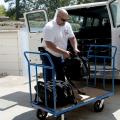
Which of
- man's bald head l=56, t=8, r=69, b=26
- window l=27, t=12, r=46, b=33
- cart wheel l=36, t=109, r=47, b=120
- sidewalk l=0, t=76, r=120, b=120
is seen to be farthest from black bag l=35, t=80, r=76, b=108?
window l=27, t=12, r=46, b=33

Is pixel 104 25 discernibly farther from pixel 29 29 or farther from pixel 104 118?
pixel 104 118

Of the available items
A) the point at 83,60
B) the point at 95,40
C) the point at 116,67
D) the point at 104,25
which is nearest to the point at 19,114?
the point at 83,60

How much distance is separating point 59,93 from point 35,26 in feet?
12.2

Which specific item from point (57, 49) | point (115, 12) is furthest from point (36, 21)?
point (57, 49)

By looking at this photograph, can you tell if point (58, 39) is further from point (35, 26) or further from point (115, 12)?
point (35, 26)

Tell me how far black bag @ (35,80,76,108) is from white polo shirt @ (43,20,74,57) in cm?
65

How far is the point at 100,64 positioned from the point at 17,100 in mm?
2084

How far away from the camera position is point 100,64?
746cm

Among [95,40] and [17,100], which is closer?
[17,100]

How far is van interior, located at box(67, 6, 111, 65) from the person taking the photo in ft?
25.9

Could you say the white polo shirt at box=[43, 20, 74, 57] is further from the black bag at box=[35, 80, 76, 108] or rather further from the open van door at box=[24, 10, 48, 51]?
the open van door at box=[24, 10, 48, 51]

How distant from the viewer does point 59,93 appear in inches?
204

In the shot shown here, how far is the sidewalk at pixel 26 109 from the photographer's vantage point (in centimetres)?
567

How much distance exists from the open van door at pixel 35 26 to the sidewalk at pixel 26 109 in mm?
1171
